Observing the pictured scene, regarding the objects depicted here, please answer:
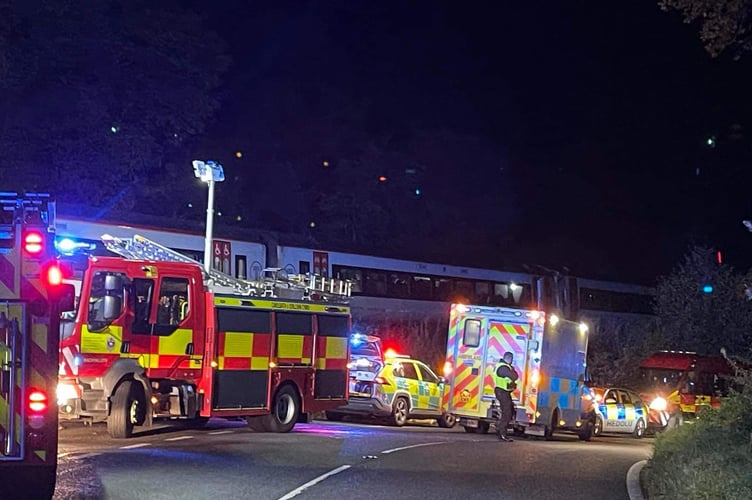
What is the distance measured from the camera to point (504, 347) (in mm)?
20859

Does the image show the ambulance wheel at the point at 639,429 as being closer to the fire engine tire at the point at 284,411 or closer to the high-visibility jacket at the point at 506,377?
the high-visibility jacket at the point at 506,377

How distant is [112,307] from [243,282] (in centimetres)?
400

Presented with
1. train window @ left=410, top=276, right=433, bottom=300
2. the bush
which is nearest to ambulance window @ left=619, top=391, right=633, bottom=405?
the bush

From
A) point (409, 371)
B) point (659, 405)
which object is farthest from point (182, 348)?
point (659, 405)

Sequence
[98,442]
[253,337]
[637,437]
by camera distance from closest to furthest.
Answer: [98,442] < [253,337] < [637,437]

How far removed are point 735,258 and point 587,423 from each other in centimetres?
3362

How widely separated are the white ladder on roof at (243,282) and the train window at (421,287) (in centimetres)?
2206

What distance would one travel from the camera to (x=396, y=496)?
1039 centimetres

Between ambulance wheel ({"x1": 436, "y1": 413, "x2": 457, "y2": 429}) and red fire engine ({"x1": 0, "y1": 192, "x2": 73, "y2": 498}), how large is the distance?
1537cm

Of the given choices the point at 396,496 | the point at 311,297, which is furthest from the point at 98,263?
the point at 396,496

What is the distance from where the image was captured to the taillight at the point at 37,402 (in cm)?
766

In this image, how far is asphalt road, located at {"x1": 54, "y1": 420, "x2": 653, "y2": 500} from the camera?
34.2 feet

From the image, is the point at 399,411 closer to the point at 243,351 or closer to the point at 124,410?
the point at 243,351

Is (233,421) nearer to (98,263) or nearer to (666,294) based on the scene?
(98,263)
